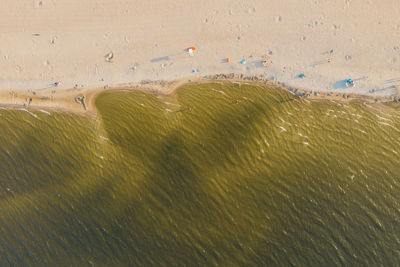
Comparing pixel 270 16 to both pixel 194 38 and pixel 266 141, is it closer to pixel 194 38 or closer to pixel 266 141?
pixel 194 38

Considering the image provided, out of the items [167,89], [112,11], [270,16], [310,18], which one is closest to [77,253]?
[167,89]

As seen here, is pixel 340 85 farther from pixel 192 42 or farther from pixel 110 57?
pixel 110 57

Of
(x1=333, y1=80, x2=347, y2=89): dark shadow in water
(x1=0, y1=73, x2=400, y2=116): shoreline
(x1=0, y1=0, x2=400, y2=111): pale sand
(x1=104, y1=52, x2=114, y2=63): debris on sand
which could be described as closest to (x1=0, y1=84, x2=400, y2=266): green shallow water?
(x1=0, y1=73, x2=400, y2=116): shoreline

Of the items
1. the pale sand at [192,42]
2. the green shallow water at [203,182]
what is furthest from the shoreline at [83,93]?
the green shallow water at [203,182]

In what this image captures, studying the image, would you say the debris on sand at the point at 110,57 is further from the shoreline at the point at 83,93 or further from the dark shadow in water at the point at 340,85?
the dark shadow in water at the point at 340,85

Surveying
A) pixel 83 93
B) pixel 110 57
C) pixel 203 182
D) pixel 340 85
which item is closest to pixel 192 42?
pixel 110 57

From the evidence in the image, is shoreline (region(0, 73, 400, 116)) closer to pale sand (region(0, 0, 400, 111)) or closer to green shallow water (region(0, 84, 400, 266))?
pale sand (region(0, 0, 400, 111))
